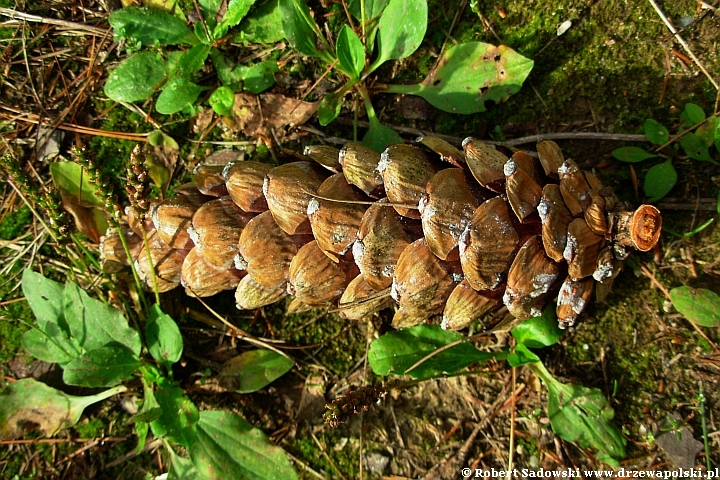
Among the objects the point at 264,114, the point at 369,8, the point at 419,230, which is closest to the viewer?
the point at 419,230

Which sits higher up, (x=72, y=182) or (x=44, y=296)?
(x=72, y=182)

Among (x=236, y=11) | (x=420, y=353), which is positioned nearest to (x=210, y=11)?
(x=236, y=11)

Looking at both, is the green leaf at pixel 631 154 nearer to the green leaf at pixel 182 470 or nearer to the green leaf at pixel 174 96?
the green leaf at pixel 174 96

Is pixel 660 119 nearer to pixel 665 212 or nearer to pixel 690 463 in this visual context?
pixel 665 212

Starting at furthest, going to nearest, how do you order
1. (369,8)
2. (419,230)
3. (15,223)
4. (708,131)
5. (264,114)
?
(15,223), (264,114), (369,8), (708,131), (419,230)

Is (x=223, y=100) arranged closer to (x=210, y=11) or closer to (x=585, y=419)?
(x=210, y=11)

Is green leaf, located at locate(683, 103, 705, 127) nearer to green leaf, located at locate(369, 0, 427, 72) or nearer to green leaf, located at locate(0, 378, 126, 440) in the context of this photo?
green leaf, located at locate(369, 0, 427, 72)

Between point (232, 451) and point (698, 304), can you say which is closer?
point (698, 304)

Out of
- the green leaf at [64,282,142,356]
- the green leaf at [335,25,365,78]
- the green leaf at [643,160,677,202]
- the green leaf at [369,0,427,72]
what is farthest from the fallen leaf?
the green leaf at [643,160,677,202]
